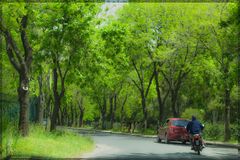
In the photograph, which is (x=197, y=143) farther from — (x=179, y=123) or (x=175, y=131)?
(x=179, y=123)

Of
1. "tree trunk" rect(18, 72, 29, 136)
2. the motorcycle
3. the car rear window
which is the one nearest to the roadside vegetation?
"tree trunk" rect(18, 72, 29, 136)

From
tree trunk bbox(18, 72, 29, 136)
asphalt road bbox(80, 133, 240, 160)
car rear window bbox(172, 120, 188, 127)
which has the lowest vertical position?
asphalt road bbox(80, 133, 240, 160)

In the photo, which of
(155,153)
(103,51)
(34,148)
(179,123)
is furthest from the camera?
(103,51)

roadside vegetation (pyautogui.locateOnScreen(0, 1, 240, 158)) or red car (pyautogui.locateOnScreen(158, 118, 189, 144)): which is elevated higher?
roadside vegetation (pyautogui.locateOnScreen(0, 1, 240, 158))

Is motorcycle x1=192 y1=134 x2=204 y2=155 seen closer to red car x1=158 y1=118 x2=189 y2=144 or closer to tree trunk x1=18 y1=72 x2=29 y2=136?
red car x1=158 y1=118 x2=189 y2=144

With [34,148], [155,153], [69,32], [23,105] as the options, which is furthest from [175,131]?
[34,148]

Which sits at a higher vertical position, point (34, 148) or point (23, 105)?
point (23, 105)

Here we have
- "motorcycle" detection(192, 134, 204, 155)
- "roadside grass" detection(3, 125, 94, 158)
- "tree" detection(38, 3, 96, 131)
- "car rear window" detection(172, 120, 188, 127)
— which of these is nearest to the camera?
"roadside grass" detection(3, 125, 94, 158)

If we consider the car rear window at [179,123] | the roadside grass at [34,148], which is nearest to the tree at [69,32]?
the roadside grass at [34,148]

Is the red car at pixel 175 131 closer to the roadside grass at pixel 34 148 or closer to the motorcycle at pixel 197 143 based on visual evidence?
the motorcycle at pixel 197 143

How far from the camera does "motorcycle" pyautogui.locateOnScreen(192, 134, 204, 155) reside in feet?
67.1

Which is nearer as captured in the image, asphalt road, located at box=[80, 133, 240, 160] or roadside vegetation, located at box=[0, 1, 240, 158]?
asphalt road, located at box=[80, 133, 240, 160]

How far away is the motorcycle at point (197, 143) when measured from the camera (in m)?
20.4

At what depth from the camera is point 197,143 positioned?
2059 centimetres
